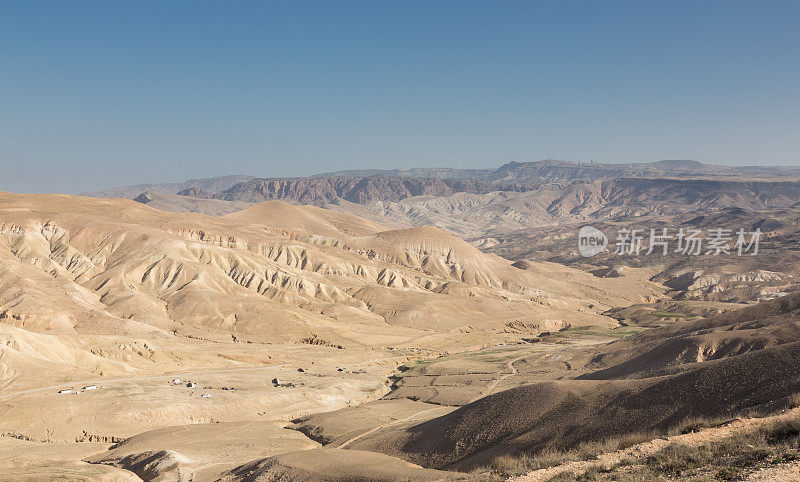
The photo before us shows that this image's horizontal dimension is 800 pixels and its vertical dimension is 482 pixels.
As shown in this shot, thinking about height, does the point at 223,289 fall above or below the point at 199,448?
below

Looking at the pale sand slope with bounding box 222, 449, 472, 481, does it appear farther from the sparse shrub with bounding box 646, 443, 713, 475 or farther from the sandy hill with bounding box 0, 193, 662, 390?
the sandy hill with bounding box 0, 193, 662, 390

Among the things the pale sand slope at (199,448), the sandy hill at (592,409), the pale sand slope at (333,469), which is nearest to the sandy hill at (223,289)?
the pale sand slope at (199,448)

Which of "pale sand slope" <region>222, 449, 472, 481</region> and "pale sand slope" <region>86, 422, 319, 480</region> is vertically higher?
"pale sand slope" <region>222, 449, 472, 481</region>

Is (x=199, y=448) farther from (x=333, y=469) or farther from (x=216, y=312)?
(x=216, y=312)

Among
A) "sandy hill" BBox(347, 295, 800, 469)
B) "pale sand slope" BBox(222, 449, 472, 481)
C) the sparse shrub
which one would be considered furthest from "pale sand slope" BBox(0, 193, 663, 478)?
the sparse shrub

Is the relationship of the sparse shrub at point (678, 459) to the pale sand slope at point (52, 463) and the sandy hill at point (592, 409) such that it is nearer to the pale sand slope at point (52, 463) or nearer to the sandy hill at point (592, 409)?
the sandy hill at point (592, 409)

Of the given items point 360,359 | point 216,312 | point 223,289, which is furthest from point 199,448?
point 223,289

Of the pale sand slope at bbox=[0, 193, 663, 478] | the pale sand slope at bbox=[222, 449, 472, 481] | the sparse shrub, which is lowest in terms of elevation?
the pale sand slope at bbox=[0, 193, 663, 478]

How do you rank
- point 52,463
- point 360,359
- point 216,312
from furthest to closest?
point 216,312, point 360,359, point 52,463
